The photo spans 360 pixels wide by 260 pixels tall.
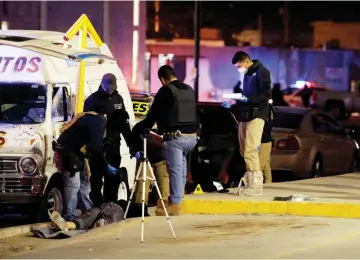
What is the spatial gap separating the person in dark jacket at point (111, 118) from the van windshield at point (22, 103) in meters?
0.82

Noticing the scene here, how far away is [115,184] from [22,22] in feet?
58.8

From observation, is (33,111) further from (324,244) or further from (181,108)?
(324,244)

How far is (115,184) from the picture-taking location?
14000 millimetres

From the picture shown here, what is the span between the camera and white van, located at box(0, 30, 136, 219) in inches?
521

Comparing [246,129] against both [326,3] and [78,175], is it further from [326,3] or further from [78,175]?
[326,3]

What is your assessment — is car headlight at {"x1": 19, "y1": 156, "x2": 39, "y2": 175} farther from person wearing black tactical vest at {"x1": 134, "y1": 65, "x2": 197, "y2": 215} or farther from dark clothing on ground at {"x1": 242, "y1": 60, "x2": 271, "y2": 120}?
dark clothing on ground at {"x1": 242, "y1": 60, "x2": 271, "y2": 120}

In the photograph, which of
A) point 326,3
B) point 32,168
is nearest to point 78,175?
point 32,168

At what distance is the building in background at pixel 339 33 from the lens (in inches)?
2857

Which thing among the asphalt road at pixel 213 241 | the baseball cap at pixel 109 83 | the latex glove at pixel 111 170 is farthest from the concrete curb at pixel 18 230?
the baseball cap at pixel 109 83

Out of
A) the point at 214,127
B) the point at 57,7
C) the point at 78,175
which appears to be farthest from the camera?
the point at 57,7

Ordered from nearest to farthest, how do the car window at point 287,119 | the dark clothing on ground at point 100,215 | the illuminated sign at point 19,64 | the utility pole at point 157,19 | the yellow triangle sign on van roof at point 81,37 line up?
1. the dark clothing on ground at point 100,215
2. the illuminated sign at point 19,64
3. the yellow triangle sign on van roof at point 81,37
4. the car window at point 287,119
5. the utility pole at point 157,19

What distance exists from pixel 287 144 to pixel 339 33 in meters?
55.3

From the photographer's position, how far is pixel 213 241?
10.9m

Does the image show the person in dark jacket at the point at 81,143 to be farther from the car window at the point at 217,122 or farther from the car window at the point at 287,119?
the car window at the point at 287,119
